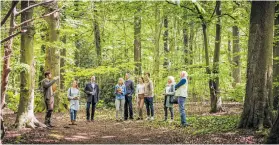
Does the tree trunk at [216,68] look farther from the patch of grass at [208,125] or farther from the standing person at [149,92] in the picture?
the patch of grass at [208,125]

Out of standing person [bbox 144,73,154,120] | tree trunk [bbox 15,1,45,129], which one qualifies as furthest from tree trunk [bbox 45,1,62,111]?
tree trunk [bbox 15,1,45,129]

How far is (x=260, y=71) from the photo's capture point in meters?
8.84

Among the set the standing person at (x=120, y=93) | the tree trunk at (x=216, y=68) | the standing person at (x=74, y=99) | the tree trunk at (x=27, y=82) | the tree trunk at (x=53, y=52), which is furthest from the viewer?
the tree trunk at (x=53, y=52)

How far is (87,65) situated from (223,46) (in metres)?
17.6

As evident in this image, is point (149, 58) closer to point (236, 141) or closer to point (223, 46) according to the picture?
point (223, 46)

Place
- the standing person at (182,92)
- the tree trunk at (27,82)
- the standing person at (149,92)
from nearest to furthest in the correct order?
the tree trunk at (27,82)
the standing person at (182,92)
the standing person at (149,92)

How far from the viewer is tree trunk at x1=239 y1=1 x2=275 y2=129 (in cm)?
884

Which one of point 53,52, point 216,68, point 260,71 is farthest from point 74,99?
point 260,71

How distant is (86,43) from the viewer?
29.9m

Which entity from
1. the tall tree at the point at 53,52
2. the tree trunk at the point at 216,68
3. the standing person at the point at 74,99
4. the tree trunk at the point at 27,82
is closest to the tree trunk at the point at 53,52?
the tall tree at the point at 53,52

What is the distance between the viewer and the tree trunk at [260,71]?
8836 mm

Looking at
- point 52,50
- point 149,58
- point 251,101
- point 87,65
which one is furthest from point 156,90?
point 149,58

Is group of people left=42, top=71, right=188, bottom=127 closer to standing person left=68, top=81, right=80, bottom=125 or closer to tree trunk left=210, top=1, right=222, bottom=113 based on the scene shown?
standing person left=68, top=81, right=80, bottom=125

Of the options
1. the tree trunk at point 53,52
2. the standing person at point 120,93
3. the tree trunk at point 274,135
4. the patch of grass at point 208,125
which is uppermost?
the tree trunk at point 53,52
